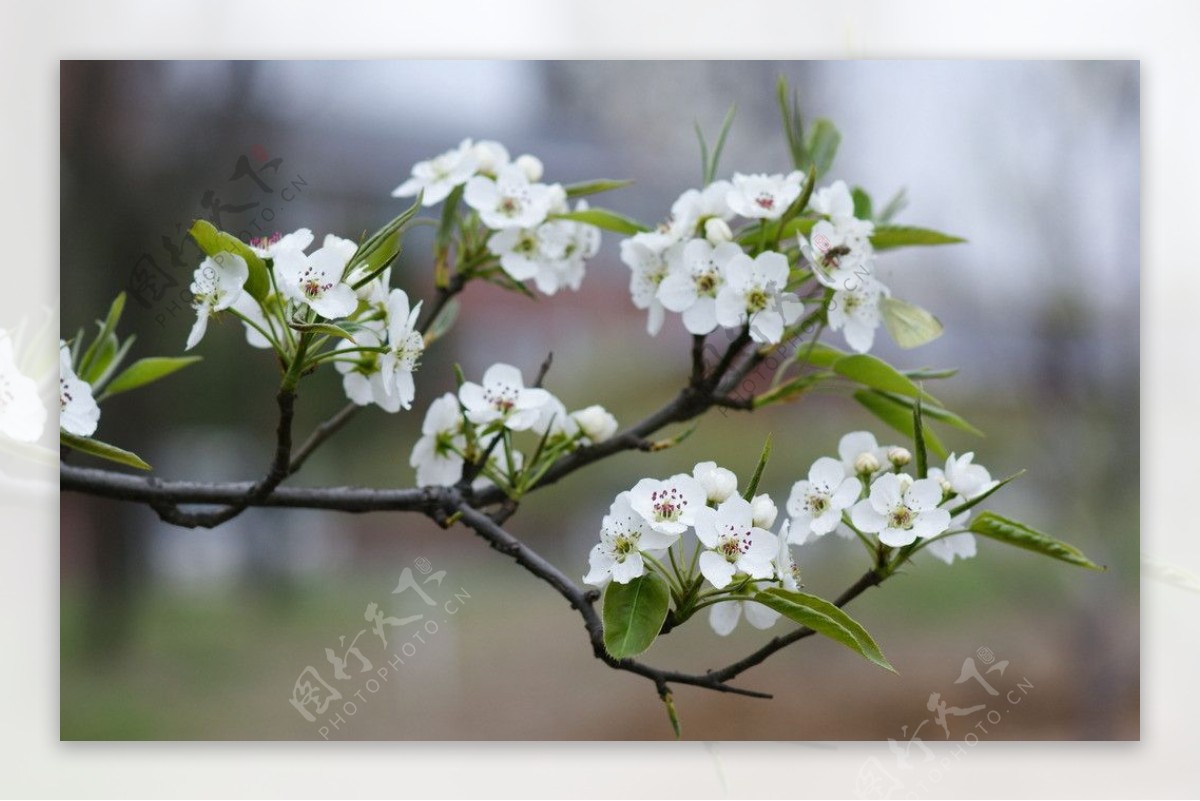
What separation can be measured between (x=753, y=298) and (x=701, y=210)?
10cm

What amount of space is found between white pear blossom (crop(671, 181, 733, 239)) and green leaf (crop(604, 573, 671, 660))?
1.08ft

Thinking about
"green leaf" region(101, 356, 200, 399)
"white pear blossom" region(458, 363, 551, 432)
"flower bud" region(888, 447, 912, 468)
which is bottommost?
"flower bud" region(888, 447, 912, 468)

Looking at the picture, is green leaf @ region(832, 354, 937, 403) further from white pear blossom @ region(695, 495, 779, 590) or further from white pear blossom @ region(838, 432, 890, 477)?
white pear blossom @ region(695, 495, 779, 590)

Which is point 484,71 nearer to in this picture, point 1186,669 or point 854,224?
point 854,224

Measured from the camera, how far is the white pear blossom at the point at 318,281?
30.1 inches

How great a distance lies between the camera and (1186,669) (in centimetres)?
136

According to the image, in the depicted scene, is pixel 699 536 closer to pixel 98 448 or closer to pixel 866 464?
pixel 866 464

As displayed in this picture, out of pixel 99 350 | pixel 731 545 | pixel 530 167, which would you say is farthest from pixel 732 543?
pixel 99 350

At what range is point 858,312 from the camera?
39.2 inches

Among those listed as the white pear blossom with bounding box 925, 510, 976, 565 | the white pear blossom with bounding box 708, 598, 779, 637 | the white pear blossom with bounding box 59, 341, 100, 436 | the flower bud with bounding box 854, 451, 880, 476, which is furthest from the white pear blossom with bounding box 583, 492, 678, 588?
the white pear blossom with bounding box 59, 341, 100, 436

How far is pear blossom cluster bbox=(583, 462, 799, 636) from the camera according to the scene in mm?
808

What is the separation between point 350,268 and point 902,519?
477 millimetres

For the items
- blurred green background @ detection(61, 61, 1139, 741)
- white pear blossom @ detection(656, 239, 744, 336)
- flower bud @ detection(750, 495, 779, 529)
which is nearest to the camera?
flower bud @ detection(750, 495, 779, 529)

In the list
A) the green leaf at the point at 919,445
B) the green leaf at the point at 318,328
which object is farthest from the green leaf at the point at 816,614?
the green leaf at the point at 318,328
